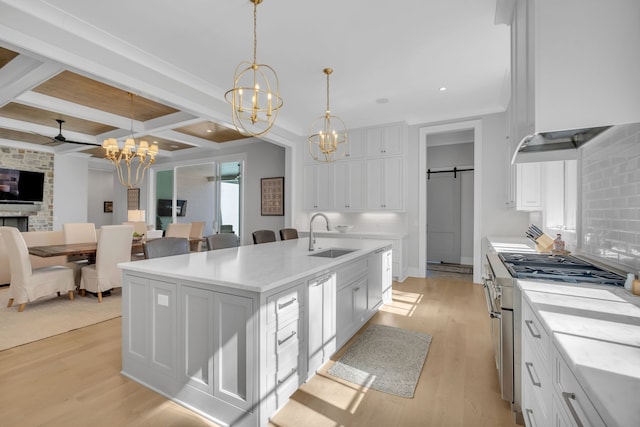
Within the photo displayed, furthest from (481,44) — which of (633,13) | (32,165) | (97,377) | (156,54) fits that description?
(32,165)

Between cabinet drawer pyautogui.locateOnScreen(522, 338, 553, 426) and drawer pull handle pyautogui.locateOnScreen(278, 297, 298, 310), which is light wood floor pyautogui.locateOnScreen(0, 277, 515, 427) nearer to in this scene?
cabinet drawer pyautogui.locateOnScreen(522, 338, 553, 426)

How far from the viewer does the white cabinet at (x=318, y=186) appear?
609 cm

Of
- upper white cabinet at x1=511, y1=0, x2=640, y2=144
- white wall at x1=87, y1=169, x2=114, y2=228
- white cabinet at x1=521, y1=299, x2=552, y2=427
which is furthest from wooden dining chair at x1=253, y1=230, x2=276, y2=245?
white wall at x1=87, y1=169, x2=114, y2=228

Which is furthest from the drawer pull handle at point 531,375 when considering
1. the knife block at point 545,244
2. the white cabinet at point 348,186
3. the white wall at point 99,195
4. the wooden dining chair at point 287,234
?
the white wall at point 99,195

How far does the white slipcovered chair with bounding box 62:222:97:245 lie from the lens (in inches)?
190

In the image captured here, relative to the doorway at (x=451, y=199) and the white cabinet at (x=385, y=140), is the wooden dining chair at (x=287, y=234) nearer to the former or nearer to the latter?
the white cabinet at (x=385, y=140)

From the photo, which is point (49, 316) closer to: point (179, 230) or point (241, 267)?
point (179, 230)

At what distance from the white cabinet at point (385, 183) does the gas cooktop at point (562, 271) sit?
3277 mm

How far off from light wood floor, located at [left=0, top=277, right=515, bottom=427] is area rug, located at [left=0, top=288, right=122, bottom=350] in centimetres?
26

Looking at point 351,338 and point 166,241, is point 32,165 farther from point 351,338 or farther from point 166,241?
point 351,338

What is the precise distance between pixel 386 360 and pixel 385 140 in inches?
160

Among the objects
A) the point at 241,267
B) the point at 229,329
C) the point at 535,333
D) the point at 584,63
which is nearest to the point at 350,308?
Result: the point at 241,267

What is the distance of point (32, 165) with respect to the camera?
7371 mm

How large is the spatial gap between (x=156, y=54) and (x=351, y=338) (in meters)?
3.63
